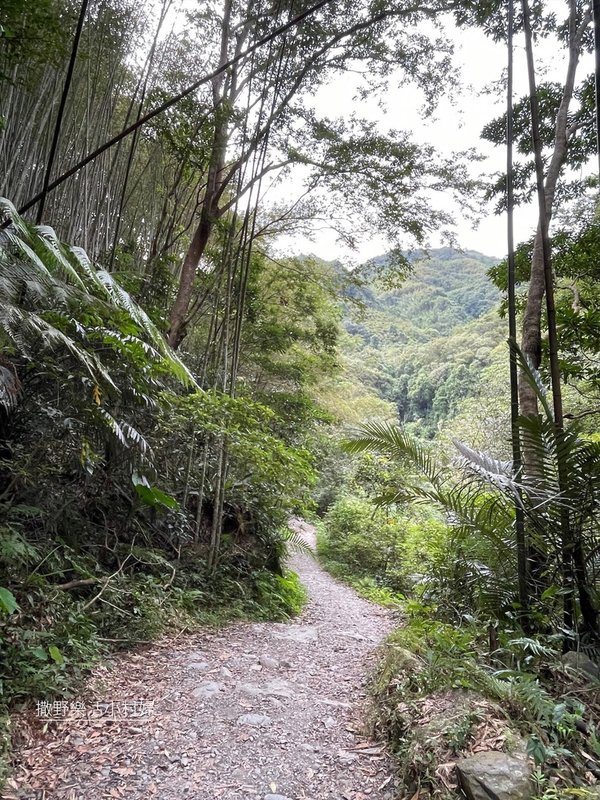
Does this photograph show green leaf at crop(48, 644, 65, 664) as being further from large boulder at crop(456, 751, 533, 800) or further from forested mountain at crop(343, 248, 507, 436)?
forested mountain at crop(343, 248, 507, 436)

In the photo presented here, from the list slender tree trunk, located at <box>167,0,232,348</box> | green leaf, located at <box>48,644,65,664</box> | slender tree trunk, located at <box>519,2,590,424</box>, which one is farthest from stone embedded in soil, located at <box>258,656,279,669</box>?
slender tree trunk, located at <box>167,0,232,348</box>

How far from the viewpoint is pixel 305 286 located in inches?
270

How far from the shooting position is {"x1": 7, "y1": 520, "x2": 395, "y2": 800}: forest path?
156 centimetres

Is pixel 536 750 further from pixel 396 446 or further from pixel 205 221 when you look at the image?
pixel 205 221

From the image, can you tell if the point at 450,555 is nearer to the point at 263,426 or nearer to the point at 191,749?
the point at 263,426

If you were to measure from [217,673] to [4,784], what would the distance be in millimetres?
1209

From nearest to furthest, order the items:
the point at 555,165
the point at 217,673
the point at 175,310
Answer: the point at 217,673 < the point at 555,165 < the point at 175,310

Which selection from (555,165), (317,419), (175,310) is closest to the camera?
(555,165)

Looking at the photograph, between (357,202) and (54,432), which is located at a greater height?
(357,202)

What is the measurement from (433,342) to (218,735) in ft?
62.7

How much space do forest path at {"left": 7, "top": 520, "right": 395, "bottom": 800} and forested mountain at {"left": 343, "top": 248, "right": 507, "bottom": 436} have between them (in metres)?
12.5

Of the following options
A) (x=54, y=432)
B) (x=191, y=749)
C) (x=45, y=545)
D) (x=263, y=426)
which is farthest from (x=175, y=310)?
(x=191, y=749)

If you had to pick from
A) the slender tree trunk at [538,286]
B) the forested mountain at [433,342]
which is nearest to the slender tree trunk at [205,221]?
the slender tree trunk at [538,286]

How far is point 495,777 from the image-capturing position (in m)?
1.31
